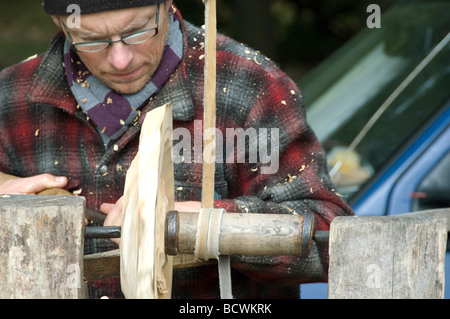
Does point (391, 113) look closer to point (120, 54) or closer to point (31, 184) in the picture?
point (120, 54)

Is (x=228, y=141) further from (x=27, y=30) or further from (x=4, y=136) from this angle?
(x=27, y=30)

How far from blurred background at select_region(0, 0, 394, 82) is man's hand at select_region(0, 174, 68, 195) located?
4.19 meters

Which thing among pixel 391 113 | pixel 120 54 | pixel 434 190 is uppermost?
pixel 120 54

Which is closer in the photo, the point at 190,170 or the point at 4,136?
the point at 190,170

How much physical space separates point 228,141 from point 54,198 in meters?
0.71

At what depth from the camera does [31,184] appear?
6.51 feet

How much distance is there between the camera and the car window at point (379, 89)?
2689mm

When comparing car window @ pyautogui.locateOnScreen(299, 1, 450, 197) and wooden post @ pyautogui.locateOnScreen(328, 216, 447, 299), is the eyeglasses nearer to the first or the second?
wooden post @ pyautogui.locateOnScreen(328, 216, 447, 299)

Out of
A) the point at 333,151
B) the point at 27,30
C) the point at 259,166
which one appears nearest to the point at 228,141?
the point at 259,166

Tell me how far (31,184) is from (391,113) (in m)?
1.34

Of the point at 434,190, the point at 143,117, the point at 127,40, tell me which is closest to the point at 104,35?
the point at 127,40

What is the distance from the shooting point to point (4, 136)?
7.30 feet

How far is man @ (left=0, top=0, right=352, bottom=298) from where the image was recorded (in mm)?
1946

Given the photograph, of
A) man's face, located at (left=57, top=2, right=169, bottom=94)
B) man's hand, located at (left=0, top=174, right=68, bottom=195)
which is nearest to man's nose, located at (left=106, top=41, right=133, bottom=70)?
man's face, located at (left=57, top=2, right=169, bottom=94)
